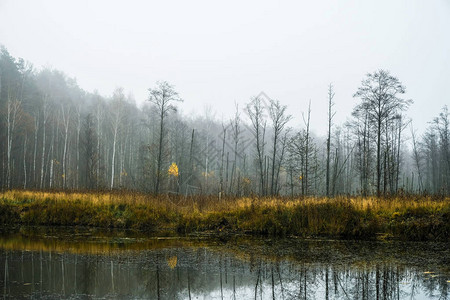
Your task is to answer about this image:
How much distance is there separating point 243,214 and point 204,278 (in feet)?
28.3

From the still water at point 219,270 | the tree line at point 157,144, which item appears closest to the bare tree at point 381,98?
the tree line at point 157,144

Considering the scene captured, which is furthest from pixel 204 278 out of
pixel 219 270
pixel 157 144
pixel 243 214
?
pixel 157 144

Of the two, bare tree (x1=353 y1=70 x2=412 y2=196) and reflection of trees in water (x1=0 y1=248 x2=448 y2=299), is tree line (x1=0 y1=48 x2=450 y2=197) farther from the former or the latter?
reflection of trees in water (x1=0 y1=248 x2=448 y2=299)

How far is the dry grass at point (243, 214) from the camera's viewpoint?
13438 millimetres

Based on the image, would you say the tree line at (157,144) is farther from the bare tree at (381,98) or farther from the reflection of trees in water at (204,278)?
the reflection of trees in water at (204,278)

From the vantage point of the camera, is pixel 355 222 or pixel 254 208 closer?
pixel 355 222

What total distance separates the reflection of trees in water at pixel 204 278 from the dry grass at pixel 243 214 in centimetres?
583

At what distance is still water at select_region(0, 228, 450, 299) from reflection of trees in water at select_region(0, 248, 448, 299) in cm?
2

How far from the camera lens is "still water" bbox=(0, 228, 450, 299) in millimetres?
5680

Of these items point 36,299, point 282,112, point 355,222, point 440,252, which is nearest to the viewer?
point 36,299

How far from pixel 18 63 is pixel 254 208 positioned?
158 feet

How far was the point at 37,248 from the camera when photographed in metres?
9.73

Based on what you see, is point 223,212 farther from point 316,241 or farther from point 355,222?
point 355,222

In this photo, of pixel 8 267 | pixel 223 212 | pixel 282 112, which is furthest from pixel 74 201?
pixel 282 112
